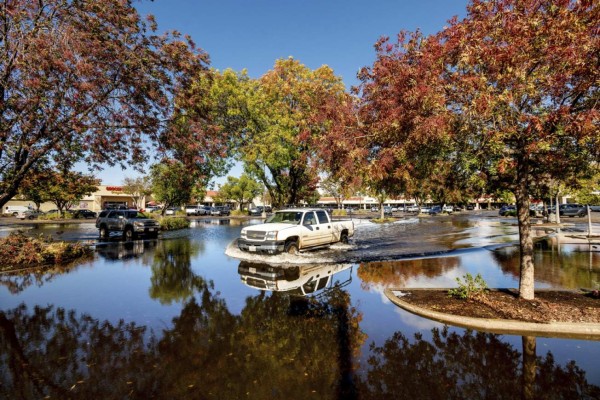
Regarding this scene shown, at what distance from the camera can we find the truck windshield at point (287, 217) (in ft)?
46.3

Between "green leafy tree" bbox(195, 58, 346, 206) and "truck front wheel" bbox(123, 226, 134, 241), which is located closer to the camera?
"green leafy tree" bbox(195, 58, 346, 206)

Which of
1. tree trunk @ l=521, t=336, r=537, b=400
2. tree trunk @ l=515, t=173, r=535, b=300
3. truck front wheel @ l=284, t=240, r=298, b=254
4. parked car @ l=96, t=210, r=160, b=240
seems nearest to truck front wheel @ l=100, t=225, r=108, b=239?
parked car @ l=96, t=210, r=160, b=240

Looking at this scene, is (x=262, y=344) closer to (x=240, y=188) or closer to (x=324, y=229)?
(x=324, y=229)

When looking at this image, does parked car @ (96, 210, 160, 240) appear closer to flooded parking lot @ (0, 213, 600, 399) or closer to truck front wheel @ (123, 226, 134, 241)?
truck front wheel @ (123, 226, 134, 241)

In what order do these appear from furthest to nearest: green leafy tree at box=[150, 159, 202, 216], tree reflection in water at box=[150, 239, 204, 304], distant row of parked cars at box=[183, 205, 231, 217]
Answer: distant row of parked cars at box=[183, 205, 231, 217]
green leafy tree at box=[150, 159, 202, 216]
tree reflection in water at box=[150, 239, 204, 304]

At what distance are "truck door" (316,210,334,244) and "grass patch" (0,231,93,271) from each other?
10.9 meters

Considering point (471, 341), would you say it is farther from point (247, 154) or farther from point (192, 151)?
point (247, 154)

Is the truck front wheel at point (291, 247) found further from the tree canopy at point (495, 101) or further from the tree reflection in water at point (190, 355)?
the tree canopy at point (495, 101)

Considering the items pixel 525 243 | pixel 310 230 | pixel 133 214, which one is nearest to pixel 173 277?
pixel 310 230

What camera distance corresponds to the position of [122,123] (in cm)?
1330

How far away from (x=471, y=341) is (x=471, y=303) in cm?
177

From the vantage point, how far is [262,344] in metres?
5.43

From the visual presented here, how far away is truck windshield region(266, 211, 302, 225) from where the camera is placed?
14.1 meters

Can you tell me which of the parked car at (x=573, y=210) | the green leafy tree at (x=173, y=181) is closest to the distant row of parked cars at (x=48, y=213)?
the green leafy tree at (x=173, y=181)
